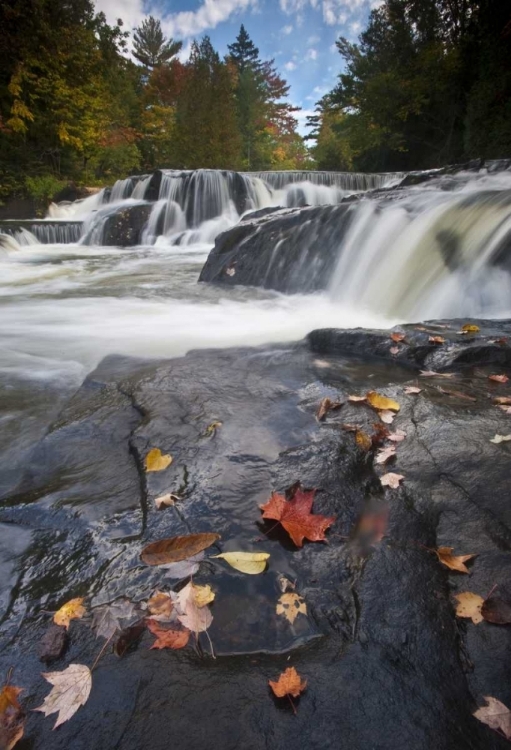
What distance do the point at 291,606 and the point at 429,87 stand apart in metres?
22.5

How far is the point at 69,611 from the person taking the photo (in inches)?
42.4

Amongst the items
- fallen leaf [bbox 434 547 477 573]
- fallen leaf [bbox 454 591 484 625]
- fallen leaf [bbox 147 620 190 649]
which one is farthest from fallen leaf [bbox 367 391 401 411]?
fallen leaf [bbox 147 620 190 649]

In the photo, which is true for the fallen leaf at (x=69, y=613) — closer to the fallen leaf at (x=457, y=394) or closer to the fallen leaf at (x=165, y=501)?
the fallen leaf at (x=165, y=501)

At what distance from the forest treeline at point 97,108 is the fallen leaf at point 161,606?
64.1 ft

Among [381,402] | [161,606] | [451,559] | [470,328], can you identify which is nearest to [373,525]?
[451,559]

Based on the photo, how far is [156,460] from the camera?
172 centimetres

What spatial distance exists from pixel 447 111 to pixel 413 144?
8.01ft

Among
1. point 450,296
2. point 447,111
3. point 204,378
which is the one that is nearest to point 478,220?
point 450,296

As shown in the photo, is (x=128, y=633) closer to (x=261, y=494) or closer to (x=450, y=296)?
(x=261, y=494)

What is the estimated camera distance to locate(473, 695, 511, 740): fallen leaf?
82cm

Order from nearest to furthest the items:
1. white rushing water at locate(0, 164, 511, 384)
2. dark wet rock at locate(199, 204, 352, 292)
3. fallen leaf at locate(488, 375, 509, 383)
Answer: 1. fallen leaf at locate(488, 375, 509, 383)
2. white rushing water at locate(0, 164, 511, 384)
3. dark wet rock at locate(199, 204, 352, 292)

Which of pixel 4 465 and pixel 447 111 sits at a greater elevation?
pixel 447 111

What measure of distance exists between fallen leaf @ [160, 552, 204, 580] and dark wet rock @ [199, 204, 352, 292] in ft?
16.2

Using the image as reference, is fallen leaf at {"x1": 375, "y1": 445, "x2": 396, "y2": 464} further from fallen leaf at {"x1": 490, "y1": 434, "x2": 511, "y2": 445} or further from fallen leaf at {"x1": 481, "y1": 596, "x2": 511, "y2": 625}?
fallen leaf at {"x1": 481, "y1": 596, "x2": 511, "y2": 625}
